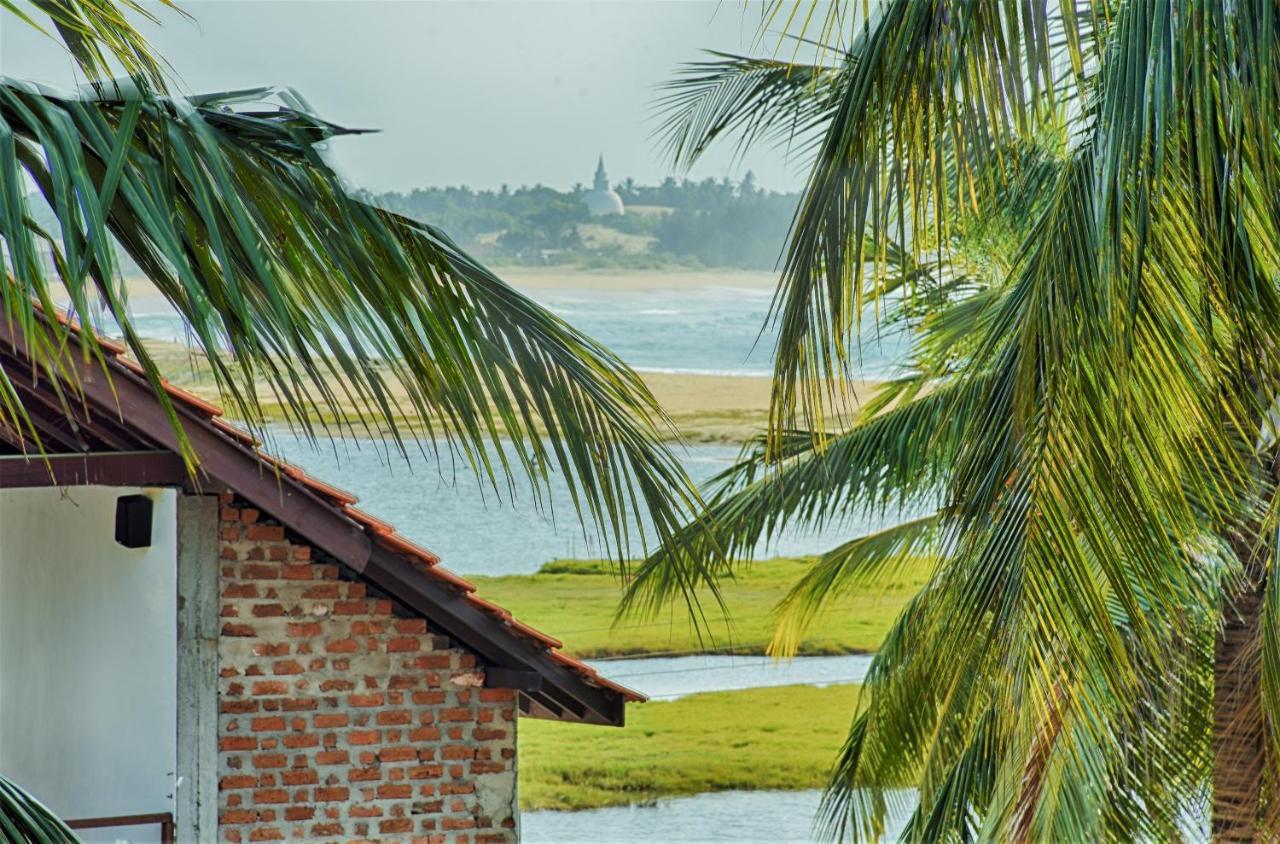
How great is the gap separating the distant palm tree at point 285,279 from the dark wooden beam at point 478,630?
4.69m

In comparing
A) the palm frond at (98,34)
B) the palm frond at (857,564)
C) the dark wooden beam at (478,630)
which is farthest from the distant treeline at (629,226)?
the palm frond at (98,34)

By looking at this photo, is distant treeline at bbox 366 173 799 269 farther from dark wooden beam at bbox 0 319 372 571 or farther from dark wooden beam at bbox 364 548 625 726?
dark wooden beam at bbox 0 319 372 571

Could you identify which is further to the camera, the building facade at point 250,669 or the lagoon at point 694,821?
the lagoon at point 694,821

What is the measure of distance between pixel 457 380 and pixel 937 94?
1351 mm

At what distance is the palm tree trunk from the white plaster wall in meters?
4.35

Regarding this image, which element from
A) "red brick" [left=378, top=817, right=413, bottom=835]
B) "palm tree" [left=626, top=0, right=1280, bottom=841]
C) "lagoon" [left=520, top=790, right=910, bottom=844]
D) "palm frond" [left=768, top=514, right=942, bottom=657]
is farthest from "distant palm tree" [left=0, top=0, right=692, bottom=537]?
Result: "lagoon" [left=520, top=790, right=910, bottom=844]

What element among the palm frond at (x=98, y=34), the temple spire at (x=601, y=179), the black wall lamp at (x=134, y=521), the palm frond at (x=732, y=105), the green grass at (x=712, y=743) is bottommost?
the green grass at (x=712, y=743)

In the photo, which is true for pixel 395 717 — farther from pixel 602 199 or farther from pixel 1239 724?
pixel 602 199

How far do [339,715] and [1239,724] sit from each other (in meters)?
3.86

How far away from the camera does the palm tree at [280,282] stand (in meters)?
1.61

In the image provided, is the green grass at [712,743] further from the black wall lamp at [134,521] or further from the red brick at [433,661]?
the black wall lamp at [134,521]

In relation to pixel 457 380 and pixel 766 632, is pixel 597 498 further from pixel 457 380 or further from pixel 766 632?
pixel 766 632

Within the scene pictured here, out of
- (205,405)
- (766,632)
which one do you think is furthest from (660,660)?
(205,405)

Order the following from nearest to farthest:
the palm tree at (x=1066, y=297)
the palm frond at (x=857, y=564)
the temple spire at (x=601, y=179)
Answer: the palm tree at (x=1066, y=297) → the palm frond at (x=857, y=564) → the temple spire at (x=601, y=179)
